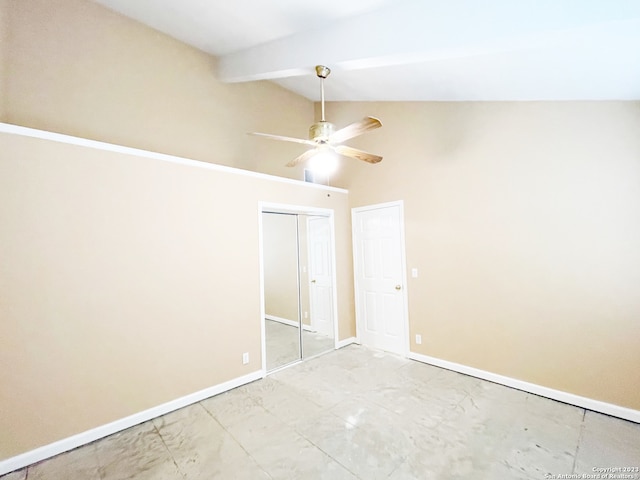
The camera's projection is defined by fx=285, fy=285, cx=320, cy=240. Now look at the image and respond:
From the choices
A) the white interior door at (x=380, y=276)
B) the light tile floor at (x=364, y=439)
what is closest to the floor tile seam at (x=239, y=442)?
the light tile floor at (x=364, y=439)

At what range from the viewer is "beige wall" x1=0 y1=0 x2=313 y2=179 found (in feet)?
8.61

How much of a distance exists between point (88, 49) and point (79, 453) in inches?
145

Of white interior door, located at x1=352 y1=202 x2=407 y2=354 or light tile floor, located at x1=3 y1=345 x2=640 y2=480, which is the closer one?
light tile floor, located at x1=3 y1=345 x2=640 y2=480

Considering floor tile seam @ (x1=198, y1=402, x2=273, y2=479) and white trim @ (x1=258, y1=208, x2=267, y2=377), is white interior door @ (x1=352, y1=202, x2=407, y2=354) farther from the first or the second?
floor tile seam @ (x1=198, y1=402, x2=273, y2=479)

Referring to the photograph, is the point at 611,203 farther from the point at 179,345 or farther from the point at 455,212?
the point at 179,345

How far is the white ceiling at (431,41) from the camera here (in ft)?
5.58

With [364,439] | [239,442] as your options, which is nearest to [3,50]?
[239,442]

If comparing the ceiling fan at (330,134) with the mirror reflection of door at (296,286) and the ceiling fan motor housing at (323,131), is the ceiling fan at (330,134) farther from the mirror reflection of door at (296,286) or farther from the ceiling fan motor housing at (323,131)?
the mirror reflection of door at (296,286)

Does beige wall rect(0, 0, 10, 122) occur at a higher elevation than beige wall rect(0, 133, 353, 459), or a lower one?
higher

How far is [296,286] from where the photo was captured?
13.6 feet

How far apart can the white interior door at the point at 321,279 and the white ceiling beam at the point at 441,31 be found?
2.22 meters

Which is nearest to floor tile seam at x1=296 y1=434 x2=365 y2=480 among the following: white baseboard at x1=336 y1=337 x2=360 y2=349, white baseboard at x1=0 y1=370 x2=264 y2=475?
white baseboard at x1=0 y1=370 x2=264 y2=475

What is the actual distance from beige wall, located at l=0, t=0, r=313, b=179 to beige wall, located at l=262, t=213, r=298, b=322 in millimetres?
976

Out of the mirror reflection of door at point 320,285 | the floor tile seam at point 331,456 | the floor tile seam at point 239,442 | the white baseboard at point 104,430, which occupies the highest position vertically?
the mirror reflection of door at point 320,285
